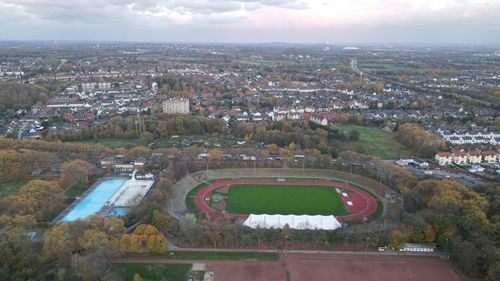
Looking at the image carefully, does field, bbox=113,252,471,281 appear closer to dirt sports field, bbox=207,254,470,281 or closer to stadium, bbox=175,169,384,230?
dirt sports field, bbox=207,254,470,281

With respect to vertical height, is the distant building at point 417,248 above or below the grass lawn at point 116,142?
below

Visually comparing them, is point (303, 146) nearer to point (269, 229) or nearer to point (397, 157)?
point (397, 157)

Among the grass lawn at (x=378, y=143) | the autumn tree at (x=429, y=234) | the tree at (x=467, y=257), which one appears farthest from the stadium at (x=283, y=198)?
the grass lawn at (x=378, y=143)

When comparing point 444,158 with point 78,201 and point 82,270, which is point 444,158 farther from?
point 82,270

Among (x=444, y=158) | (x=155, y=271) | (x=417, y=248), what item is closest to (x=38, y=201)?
(x=155, y=271)

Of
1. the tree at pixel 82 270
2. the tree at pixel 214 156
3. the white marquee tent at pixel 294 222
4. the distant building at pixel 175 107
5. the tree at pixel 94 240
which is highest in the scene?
the distant building at pixel 175 107

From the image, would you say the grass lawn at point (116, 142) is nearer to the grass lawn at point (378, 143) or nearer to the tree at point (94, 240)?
the tree at point (94, 240)

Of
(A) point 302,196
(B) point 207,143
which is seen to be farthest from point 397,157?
(B) point 207,143
